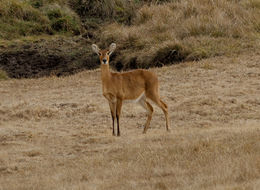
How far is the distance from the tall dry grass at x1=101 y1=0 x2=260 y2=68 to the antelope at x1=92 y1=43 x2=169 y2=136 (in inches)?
282

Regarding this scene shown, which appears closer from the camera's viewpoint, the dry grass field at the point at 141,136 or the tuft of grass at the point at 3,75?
the dry grass field at the point at 141,136

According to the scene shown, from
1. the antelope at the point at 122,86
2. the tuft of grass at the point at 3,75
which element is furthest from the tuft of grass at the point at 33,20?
the antelope at the point at 122,86

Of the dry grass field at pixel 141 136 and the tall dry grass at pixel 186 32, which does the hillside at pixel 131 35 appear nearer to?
the tall dry grass at pixel 186 32

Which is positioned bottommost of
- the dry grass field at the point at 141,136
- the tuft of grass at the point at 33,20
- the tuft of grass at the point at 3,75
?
the tuft of grass at the point at 33,20

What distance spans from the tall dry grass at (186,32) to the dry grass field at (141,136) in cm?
150

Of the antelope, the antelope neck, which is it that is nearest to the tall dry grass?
the antelope

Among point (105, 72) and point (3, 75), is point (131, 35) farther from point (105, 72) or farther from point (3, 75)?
point (105, 72)

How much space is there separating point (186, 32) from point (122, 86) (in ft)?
30.7

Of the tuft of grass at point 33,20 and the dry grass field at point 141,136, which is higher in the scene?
the dry grass field at point 141,136

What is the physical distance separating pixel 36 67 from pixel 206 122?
31.9ft

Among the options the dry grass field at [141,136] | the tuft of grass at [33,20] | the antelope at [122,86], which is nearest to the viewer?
the dry grass field at [141,136]

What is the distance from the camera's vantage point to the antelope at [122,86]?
945 centimetres

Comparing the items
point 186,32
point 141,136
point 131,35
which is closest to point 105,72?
point 141,136

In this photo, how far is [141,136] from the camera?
925 centimetres
